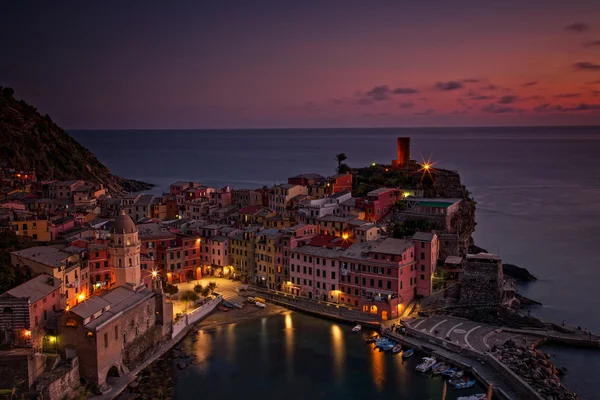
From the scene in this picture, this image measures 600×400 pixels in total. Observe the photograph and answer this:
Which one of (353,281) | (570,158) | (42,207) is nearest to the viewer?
(353,281)

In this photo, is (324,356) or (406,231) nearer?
(324,356)

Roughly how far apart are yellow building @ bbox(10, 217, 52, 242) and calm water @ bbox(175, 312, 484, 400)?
14887mm

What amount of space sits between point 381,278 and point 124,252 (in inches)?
633

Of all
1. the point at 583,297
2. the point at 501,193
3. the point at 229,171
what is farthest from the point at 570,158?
the point at 583,297

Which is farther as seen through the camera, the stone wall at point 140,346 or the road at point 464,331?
the road at point 464,331

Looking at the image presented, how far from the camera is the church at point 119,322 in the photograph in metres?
27.1

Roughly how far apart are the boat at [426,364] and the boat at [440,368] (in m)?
0.27

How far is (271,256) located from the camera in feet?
139

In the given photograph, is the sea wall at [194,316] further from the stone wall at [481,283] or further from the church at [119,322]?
the stone wall at [481,283]

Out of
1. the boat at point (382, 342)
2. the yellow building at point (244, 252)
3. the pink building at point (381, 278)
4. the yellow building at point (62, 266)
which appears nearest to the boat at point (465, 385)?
the boat at point (382, 342)

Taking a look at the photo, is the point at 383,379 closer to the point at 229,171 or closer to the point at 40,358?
the point at 40,358

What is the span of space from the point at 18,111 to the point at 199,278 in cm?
6288

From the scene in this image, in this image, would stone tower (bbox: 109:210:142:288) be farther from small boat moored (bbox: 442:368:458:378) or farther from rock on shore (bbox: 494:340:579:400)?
rock on shore (bbox: 494:340:579:400)

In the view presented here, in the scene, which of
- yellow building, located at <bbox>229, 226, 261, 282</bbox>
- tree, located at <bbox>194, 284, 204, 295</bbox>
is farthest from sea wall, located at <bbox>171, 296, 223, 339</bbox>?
yellow building, located at <bbox>229, 226, 261, 282</bbox>
